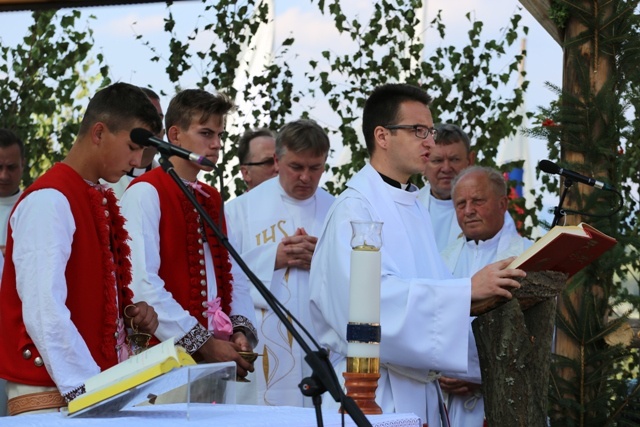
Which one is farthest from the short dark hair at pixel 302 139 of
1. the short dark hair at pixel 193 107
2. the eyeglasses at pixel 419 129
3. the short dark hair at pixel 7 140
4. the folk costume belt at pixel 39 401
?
the folk costume belt at pixel 39 401

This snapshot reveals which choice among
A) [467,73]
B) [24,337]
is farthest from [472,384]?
[467,73]

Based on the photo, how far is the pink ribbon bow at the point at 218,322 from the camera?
4.89 m

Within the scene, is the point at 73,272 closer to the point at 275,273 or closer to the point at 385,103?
the point at 385,103

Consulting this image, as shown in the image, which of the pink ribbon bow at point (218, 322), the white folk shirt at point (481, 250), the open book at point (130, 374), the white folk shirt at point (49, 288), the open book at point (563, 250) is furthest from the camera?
the white folk shirt at point (481, 250)

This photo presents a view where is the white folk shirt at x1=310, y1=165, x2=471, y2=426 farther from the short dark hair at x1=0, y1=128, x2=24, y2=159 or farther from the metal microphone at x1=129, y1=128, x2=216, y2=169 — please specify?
the short dark hair at x1=0, y1=128, x2=24, y2=159

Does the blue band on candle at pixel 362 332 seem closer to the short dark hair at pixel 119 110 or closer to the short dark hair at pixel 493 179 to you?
the short dark hair at pixel 119 110

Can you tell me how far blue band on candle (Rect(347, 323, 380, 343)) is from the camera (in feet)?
10.9

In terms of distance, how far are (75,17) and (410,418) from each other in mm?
5332

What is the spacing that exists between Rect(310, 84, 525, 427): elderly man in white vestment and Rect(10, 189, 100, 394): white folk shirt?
3.89 feet

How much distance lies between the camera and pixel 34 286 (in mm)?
3535

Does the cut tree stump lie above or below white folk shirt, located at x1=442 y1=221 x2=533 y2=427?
below

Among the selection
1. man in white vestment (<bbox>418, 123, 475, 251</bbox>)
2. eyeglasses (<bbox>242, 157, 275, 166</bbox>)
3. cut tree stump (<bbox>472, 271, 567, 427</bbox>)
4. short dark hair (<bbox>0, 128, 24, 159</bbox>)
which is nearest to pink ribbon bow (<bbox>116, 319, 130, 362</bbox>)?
cut tree stump (<bbox>472, 271, 567, 427</bbox>)

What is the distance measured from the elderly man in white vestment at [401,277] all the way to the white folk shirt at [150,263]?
0.53 metres

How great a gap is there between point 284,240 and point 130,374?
326 cm
